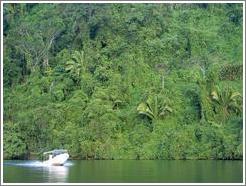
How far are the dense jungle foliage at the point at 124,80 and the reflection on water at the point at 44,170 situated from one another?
99.0 inches

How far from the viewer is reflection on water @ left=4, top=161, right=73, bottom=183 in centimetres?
1709

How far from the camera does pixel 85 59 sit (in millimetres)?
27922

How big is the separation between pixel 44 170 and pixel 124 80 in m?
8.29

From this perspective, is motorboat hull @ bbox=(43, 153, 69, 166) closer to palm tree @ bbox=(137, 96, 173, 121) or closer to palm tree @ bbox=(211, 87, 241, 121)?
palm tree @ bbox=(137, 96, 173, 121)

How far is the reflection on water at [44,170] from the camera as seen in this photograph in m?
17.1

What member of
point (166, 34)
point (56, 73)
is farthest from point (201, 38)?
point (56, 73)

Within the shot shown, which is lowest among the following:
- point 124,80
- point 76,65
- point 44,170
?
point 44,170

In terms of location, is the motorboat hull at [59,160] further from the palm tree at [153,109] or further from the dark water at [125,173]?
the palm tree at [153,109]

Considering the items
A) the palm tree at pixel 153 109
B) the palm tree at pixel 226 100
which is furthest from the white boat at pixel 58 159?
the palm tree at pixel 226 100

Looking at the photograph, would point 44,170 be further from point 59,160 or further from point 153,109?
point 153,109

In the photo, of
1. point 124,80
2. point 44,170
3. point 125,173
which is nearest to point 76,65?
point 124,80

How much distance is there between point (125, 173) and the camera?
18.1m

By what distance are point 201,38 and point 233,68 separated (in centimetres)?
265

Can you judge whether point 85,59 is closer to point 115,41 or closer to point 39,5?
point 115,41
